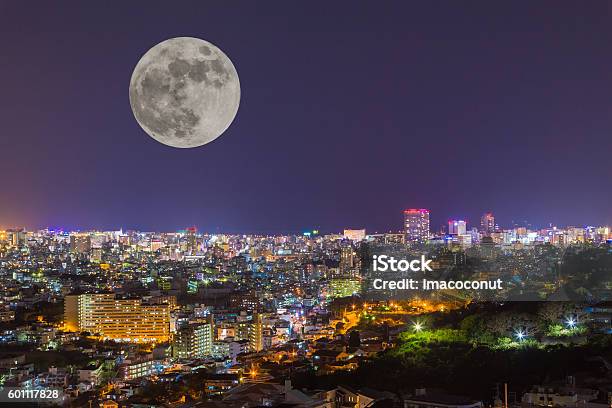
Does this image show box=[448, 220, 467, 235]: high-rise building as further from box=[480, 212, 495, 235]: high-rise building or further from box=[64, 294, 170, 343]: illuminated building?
box=[64, 294, 170, 343]: illuminated building

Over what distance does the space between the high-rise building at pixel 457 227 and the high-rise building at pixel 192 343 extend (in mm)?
11888

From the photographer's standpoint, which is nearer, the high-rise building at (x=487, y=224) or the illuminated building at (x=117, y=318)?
the illuminated building at (x=117, y=318)

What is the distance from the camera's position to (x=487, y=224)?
81.6ft

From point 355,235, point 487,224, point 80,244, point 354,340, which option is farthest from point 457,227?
point 80,244

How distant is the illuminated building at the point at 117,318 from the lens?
59.4ft

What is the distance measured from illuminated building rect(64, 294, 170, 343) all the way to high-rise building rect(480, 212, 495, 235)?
11.0 metres

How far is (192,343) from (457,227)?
13053mm

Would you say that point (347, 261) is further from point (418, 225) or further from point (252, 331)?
point (252, 331)

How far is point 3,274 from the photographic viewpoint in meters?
28.8

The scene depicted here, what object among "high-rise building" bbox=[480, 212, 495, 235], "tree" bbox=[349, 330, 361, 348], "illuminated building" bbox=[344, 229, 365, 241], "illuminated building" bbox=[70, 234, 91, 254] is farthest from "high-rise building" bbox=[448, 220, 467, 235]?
"illuminated building" bbox=[70, 234, 91, 254]

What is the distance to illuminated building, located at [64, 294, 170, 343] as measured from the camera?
1809cm

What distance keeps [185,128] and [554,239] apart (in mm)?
18301

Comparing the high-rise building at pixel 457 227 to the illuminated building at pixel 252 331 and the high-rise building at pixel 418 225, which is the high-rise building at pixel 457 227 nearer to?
the high-rise building at pixel 418 225

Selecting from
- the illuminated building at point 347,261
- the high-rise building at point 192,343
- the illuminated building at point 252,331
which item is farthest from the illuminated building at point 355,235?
the high-rise building at point 192,343
